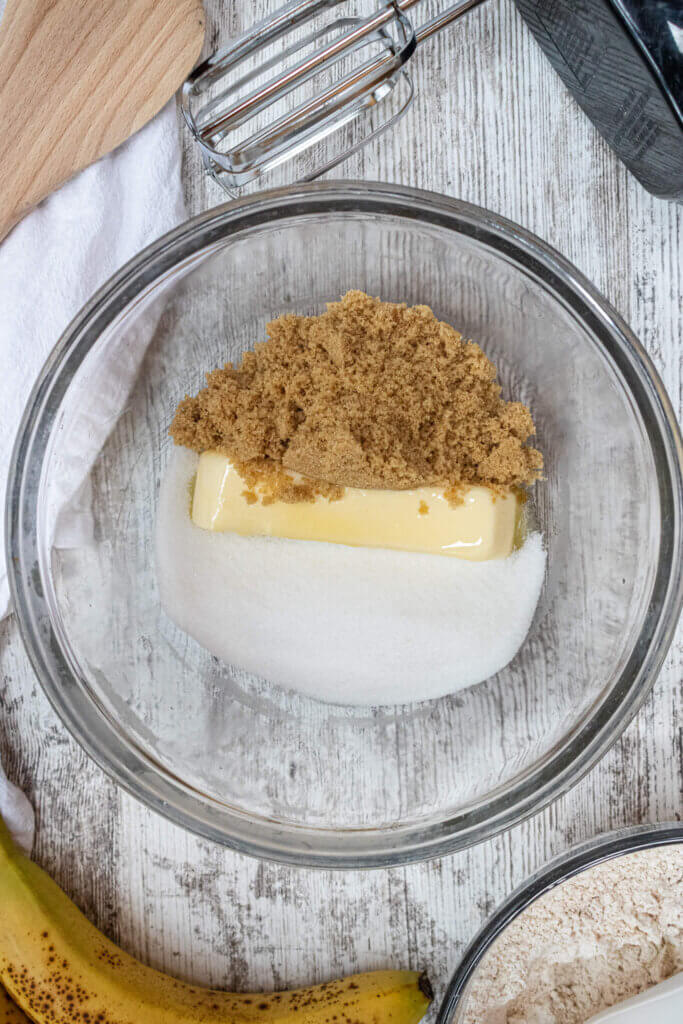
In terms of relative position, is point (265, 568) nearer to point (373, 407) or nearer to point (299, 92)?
point (373, 407)

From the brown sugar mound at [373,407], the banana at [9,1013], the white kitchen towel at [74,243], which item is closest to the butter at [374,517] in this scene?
the brown sugar mound at [373,407]

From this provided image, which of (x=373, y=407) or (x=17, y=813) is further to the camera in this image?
(x=17, y=813)

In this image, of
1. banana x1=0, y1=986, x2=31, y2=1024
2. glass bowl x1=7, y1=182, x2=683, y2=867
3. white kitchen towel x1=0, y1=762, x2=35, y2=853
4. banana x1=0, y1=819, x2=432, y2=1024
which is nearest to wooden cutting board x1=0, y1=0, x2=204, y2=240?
glass bowl x1=7, y1=182, x2=683, y2=867

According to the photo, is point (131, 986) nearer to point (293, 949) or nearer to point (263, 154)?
point (293, 949)

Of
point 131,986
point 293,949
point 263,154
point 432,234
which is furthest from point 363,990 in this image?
point 263,154

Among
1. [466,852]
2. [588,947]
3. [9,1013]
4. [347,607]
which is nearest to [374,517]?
[347,607]

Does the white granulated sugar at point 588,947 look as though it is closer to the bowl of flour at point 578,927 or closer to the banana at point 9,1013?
the bowl of flour at point 578,927
